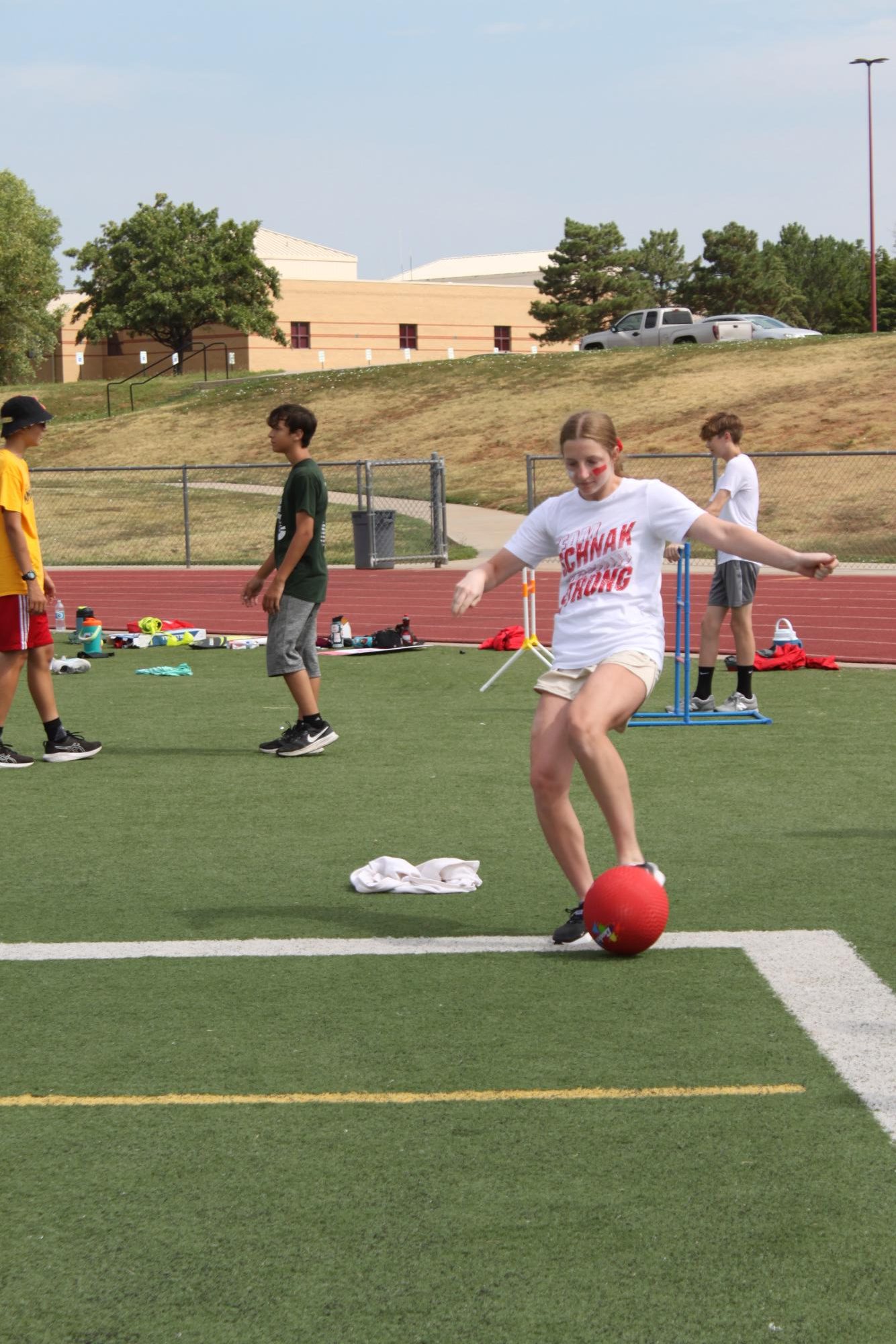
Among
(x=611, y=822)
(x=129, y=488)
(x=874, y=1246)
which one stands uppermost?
(x=129, y=488)

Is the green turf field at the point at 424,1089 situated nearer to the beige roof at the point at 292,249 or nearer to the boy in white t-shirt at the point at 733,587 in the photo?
the boy in white t-shirt at the point at 733,587

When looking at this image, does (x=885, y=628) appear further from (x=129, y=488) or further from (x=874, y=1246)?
(x=129, y=488)

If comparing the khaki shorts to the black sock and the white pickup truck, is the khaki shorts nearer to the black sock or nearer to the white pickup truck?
the black sock

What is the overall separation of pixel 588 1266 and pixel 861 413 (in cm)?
3646

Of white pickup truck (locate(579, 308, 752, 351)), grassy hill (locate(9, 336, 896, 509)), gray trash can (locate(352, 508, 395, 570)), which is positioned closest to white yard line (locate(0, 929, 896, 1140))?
gray trash can (locate(352, 508, 395, 570))

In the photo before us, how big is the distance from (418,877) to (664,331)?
49.9 meters

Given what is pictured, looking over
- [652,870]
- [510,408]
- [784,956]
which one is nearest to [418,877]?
[652,870]

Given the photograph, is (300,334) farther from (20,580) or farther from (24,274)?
(20,580)

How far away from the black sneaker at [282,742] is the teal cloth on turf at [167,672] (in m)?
4.36

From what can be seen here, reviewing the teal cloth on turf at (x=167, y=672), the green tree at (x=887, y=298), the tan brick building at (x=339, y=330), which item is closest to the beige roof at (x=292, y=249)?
the tan brick building at (x=339, y=330)

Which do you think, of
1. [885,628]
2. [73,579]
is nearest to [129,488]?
[73,579]

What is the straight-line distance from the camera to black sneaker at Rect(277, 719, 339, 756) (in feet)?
32.4

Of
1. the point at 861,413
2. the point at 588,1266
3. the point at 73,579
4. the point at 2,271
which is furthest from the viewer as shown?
Result: the point at 2,271

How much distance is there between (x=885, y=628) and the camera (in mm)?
16422
